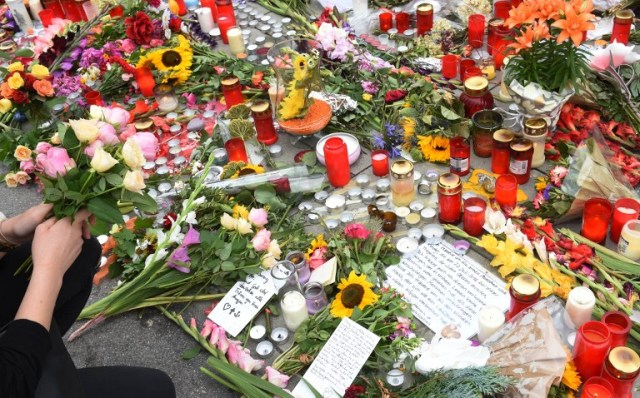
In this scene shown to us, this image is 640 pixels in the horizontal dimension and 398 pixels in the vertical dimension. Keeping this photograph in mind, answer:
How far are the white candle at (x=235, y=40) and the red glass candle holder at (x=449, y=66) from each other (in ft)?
4.13

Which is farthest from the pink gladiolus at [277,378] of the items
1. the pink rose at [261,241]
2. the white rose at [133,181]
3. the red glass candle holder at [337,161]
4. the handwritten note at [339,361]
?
the red glass candle holder at [337,161]

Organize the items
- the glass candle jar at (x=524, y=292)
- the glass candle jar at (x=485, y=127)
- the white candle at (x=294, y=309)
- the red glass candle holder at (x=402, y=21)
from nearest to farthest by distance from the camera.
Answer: the glass candle jar at (x=524, y=292) → the white candle at (x=294, y=309) → the glass candle jar at (x=485, y=127) → the red glass candle holder at (x=402, y=21)

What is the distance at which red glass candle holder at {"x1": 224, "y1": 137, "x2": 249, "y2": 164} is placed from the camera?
104 inches

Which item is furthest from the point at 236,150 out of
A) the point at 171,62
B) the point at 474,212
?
the point at 474,212

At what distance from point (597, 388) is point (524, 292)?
318mm

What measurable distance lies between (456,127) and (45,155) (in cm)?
166

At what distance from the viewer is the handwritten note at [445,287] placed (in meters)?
1.93

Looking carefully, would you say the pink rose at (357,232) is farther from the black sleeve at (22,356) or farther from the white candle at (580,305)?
the black sleeve at (22,356)

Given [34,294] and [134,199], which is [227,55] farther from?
[34,294]

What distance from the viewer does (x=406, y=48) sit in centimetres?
332

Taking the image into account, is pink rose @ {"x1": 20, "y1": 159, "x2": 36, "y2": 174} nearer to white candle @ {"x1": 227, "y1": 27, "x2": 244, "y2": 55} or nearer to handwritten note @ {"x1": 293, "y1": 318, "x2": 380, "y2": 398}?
white candle @ {"x1": 227, "y1": 27, "x2": 244, "y2": 55}

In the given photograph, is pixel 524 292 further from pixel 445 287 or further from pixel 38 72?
pixel 38 72

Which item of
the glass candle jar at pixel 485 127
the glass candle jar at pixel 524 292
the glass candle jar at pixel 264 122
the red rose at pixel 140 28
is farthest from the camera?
the red rose at pixel 140 28

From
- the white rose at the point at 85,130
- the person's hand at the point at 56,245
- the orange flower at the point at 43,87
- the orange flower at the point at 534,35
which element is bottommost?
the orange flower at the point at 43,87
